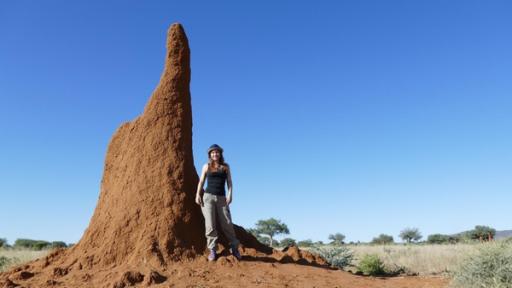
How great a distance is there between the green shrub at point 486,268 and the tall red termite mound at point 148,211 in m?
3.06

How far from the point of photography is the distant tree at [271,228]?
3981 centimetres

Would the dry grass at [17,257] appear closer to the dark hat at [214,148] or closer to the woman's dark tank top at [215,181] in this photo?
the woman's dark tank top at [215,181]

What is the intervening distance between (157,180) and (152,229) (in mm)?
1023

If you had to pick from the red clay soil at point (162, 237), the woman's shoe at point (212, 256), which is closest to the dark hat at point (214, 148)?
the red clay soil at point (162, 237)

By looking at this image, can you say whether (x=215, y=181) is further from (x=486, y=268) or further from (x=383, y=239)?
(x=383, y=239)

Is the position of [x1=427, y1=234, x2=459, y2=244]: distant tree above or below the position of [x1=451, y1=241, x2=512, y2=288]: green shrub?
above

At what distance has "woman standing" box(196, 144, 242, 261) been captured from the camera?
303 inches

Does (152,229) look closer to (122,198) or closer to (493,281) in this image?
(122,198)

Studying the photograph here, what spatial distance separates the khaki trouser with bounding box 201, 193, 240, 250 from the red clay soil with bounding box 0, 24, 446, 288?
1.20 feet

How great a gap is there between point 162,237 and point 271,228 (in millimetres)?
32735

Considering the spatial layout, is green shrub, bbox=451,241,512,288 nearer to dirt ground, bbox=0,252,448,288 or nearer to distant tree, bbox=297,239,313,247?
dirt ground, bbox=0,252,448,288

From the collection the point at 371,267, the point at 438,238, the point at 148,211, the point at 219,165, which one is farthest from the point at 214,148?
the point at 438,238

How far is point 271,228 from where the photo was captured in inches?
1572

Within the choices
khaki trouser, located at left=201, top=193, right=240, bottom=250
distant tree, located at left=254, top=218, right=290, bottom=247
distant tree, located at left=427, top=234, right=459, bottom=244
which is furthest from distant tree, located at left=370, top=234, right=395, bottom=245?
khaki trouser, located at left=201, top=193, right=240, bottom=250
